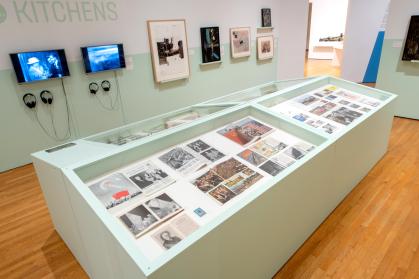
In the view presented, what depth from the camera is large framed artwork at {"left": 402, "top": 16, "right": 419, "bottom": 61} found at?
16.0ft

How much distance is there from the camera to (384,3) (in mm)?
7254

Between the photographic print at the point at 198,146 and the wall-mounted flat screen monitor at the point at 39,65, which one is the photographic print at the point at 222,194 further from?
the wall-mounted flat screen monitor at the point at 39,65

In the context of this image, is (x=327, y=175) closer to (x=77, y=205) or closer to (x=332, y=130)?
(x=332, y=130)

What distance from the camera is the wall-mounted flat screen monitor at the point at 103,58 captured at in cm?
412

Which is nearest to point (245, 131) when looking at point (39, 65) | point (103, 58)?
point (103, 58)

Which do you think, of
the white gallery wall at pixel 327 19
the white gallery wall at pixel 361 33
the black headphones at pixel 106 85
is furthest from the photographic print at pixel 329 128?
the white gallery wall at pixel 327 19

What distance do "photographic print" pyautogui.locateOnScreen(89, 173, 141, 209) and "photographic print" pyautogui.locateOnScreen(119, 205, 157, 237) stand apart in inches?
4.4

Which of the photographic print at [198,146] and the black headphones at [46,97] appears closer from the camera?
the photographic print at [198,146]

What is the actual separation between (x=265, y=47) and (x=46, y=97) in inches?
206

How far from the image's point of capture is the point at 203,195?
1690 mm

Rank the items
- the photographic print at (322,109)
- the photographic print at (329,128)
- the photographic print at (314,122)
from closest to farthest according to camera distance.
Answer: the photographic print at (329,128) → the photographic print at (314,122) → the photographic print at (322,109)

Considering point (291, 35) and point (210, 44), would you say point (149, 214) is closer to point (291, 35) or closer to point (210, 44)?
point (210, 44)

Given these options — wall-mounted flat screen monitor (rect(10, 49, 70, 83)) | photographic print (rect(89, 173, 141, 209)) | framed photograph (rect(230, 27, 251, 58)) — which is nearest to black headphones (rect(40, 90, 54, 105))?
wall-mounted flat screen monitor (rect(10, 49, 70, 83))

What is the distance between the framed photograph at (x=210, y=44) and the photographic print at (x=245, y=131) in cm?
358
